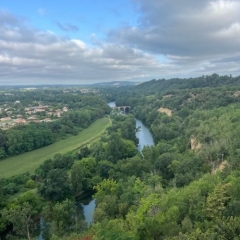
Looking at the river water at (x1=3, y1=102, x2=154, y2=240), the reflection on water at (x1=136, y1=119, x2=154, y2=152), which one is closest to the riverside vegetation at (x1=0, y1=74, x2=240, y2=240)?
the river water at (x1=3, y1=102, x2=154, y2=240)

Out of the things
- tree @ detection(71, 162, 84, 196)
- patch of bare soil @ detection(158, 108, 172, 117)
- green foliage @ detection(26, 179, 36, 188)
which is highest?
patch of bare soil @ detection(158, 108, 172, 117)

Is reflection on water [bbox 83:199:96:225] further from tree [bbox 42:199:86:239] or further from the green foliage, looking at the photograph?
the green foliage

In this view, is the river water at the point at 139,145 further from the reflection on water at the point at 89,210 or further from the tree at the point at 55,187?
the tree at the point at 55,187

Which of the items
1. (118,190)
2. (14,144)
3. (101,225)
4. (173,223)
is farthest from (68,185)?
(14,144)

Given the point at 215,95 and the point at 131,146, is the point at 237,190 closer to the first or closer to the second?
the point at 131,146

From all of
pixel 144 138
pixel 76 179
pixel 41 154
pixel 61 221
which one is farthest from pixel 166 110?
pixel 61 221

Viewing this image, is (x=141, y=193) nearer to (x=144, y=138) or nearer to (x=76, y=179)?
(x=76, y=179)

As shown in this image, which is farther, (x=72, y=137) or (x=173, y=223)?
(x=72, y=137)

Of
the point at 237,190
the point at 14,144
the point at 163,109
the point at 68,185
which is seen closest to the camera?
the point at 237,190
